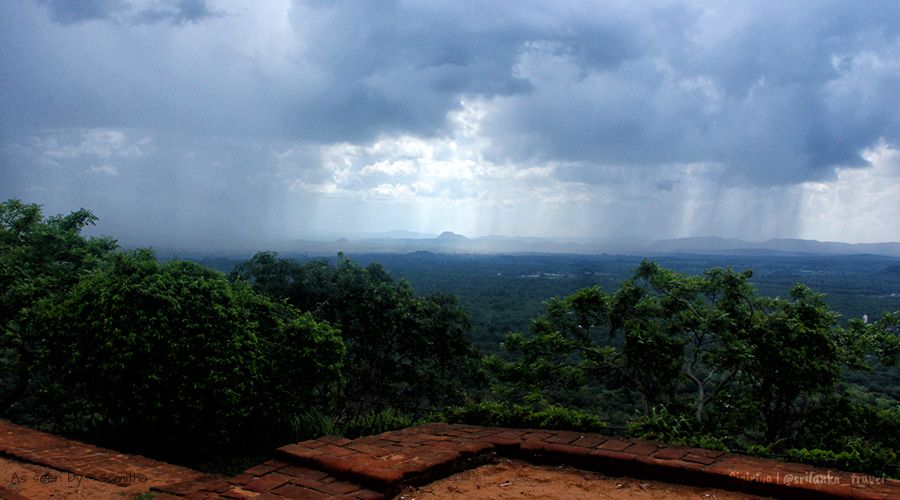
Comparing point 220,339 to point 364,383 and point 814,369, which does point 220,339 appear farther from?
point 814,369

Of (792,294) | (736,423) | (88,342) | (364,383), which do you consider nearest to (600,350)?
(736,423)

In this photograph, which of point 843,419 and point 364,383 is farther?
point 364,383

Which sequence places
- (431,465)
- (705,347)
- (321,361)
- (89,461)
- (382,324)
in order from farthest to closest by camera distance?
(382,324), (705,347), (321,361), (89,461), (431,465)

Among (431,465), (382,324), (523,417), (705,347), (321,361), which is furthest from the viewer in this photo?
(382,324)

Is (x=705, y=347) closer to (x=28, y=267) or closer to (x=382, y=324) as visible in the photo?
(x=382, y=324)

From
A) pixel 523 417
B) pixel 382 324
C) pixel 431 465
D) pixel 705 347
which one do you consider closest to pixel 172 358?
pixel 431 465

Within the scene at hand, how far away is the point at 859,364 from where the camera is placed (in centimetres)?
660

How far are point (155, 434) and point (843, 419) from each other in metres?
7.33

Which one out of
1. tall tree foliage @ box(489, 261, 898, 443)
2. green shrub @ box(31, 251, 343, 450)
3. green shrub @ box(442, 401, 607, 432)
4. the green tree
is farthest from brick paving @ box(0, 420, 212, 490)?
tall tree foliage @ box(489, 261, 898, 443)

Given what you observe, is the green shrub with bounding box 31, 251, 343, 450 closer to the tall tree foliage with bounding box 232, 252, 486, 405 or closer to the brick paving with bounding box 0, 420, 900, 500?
the brick paving with bounding box 0, 420, 900, 500

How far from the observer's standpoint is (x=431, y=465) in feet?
13.0

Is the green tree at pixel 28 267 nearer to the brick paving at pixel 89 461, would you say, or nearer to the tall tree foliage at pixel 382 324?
the brick paving at pixel 89 461

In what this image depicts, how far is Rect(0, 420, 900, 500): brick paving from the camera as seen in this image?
3.63m

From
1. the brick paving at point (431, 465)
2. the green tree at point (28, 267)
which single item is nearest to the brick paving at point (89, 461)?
the brick paving at point (431, 465)
